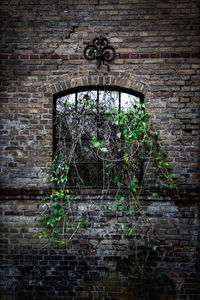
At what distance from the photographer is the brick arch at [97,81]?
9.93 ft

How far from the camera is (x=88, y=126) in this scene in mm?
3117

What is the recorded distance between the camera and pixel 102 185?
308 centimetres

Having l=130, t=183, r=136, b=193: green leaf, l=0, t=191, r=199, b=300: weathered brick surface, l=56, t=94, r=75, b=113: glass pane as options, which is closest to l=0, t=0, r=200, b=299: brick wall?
l=0, t=191, r=199, b=300: weathered brick surface

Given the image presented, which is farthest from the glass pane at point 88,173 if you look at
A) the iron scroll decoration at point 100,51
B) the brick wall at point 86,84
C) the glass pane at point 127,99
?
the iron scroll decoration at point 100,51

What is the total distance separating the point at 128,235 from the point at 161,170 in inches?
43.0

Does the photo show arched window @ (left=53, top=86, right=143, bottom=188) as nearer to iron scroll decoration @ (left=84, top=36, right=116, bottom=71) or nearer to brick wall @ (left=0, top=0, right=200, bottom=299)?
brick wall @ (left=0, top=0, right=200, bottom=299)

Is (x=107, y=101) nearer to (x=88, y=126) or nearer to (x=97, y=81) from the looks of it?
(x=97, y=81)

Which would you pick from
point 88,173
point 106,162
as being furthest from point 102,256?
point 106,162

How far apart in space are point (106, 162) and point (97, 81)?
1280 mm

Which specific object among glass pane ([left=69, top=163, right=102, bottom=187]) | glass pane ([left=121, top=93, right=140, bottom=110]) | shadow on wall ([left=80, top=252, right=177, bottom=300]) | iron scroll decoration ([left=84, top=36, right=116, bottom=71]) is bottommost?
shadow on wall ([left=80, top=252, right=177, bottom=300])

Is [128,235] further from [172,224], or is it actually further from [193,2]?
[193,2]

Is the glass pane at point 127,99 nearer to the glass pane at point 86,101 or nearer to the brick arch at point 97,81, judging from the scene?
the brick arch at point 97,81

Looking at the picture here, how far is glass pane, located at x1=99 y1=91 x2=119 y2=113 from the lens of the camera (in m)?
3.12

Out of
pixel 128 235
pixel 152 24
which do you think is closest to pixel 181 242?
pixel 128 235
